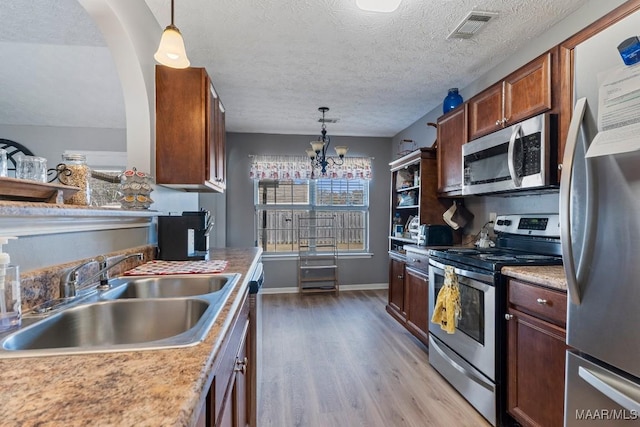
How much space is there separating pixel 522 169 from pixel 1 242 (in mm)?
2376

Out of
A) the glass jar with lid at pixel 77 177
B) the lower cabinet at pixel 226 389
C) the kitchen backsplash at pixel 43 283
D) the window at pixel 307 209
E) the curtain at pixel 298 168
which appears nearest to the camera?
the lower cabinet at pixel 226 389

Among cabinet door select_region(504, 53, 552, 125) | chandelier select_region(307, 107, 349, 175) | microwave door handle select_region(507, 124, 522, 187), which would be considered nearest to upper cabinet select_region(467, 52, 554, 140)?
cabinet door select_region(504, 53, 552, 125)

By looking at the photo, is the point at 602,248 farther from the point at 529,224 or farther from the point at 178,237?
the point at 178,237

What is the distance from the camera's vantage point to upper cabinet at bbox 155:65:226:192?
2.03m

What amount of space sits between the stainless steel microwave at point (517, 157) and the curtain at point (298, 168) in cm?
268

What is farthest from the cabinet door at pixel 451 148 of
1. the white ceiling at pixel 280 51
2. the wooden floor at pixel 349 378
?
the wooden floor at pixel 349 378

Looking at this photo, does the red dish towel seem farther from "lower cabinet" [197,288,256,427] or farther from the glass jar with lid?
"lower cabinet" [197,288,256,427]

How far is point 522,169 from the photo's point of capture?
6.49ft

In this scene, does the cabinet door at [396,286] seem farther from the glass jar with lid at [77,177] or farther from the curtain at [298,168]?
the glass jar with lid at [77,177]

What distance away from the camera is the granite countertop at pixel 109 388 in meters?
0.47

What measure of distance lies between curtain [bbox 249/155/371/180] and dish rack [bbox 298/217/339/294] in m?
0.71

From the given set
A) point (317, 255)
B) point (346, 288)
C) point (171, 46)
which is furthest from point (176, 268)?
point (346, 288)

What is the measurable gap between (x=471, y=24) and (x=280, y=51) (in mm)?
1367

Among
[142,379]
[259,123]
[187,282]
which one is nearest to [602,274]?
[142,379]
